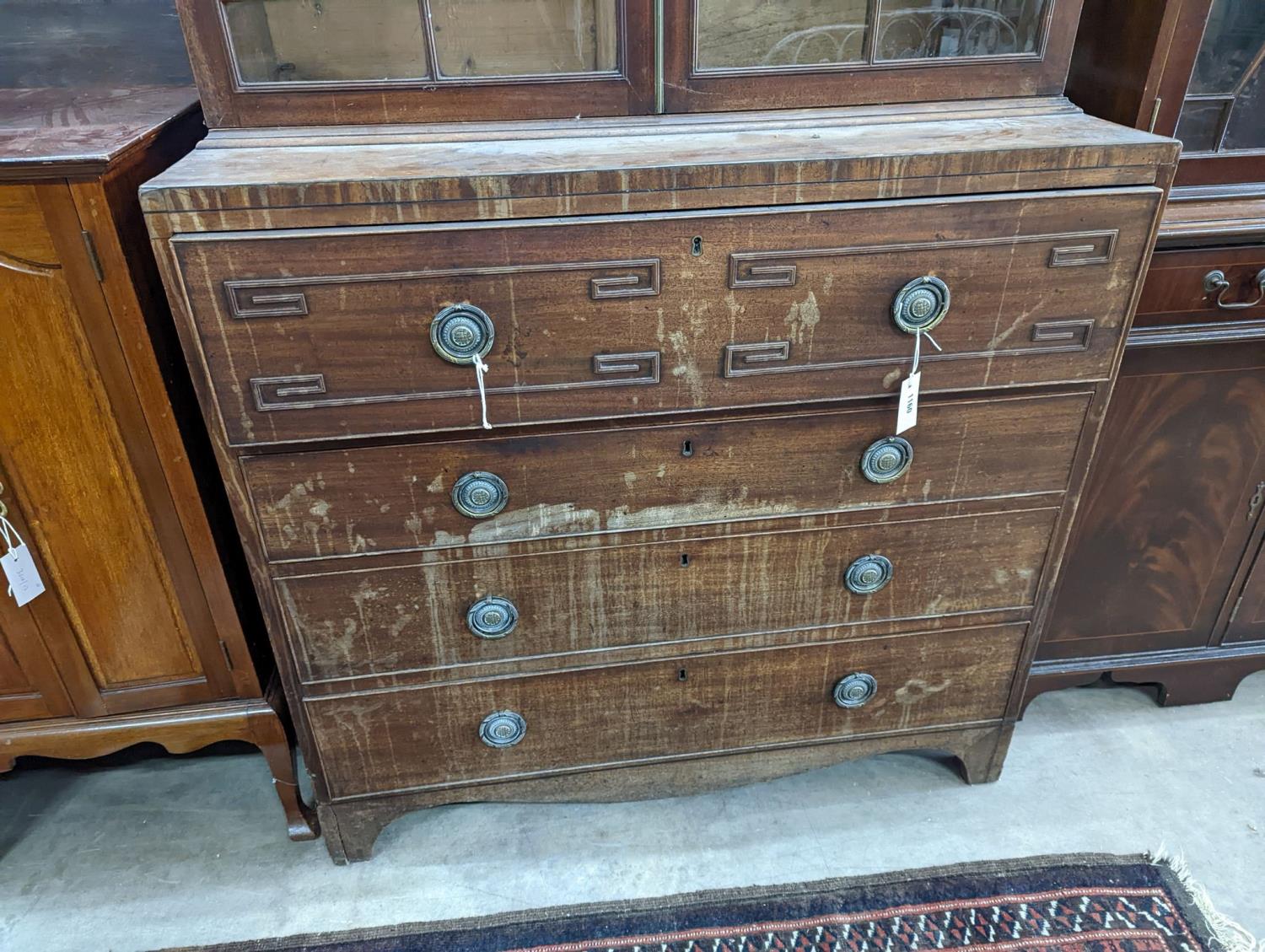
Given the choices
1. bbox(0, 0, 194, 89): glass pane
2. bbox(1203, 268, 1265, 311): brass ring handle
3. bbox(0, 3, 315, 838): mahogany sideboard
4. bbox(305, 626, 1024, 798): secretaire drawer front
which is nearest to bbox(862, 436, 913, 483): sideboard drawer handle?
bbox(305, 626, 1024, 798): secretaire drawer front

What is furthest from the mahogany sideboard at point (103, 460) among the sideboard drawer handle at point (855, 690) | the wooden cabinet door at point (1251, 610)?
the wooden cabinet door at point (1251, 610)

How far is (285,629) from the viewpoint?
1286 mm

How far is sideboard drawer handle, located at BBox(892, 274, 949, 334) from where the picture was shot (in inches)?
44.6

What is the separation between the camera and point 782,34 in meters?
1.21

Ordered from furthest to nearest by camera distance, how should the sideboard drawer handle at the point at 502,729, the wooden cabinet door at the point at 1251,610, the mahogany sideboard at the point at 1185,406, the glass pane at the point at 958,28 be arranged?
the wooden cabinet door at the point at 1251,610 → the sideboard drawer handle at the point at 502,729 → the mahogany sideboard at the point at 1185,406 → the glass pane at the point at 958,28

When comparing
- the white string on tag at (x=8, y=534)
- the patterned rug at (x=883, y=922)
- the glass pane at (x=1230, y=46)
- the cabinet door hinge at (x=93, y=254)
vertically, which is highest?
the glass pane at (x=1230, y=46)

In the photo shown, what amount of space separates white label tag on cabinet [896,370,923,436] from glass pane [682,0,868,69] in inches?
18.0

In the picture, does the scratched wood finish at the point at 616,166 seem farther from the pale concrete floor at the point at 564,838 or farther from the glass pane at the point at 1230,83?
the pale concrete floor at the point at 564,838

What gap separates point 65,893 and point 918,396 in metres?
1.63

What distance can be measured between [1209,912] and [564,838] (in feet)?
3.60

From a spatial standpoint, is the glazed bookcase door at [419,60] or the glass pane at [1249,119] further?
the glass pane at [1249,119]

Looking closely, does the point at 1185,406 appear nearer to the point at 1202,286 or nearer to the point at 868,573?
the point at 1202,286

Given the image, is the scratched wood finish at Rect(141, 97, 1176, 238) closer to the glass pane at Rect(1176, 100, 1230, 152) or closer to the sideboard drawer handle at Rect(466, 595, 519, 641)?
the glass pane at Rect(1176, 100, 1230, 152)

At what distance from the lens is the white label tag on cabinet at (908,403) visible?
3.90 feet
